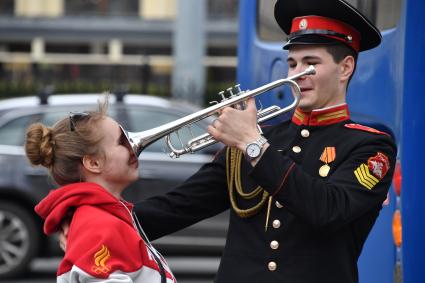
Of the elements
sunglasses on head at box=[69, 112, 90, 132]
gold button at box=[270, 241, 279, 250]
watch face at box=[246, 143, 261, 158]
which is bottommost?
Answer: gold button at box=[270, 241, 279, 250]

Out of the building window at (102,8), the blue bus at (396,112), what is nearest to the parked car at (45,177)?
the blue bus at (396,112)

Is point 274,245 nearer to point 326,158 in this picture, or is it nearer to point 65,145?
point 326,158

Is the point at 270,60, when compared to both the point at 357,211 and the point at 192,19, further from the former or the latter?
the point at 192,19

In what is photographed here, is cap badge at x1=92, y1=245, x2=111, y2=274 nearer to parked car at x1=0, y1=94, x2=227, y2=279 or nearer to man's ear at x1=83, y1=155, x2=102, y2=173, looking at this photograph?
man's ear at x1=83, y1=155, x2=102, y2=173

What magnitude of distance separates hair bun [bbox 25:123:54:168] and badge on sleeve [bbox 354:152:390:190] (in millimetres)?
835

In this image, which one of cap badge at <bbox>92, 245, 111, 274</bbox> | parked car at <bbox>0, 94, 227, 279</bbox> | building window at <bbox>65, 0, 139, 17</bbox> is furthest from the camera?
building window at <bbox>65, 0, 139, 17</bbox>

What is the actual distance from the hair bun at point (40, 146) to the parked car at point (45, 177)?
5619 millimetres

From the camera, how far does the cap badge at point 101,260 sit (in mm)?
2627

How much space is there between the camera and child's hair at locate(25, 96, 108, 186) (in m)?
2.82

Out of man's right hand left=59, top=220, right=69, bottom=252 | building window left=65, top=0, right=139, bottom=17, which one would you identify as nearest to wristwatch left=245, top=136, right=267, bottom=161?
man's right hand left=59, top=220, right=69, bottom=252

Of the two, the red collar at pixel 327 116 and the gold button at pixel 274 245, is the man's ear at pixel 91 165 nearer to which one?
the gold button at pixel 274 245

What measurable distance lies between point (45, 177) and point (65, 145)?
5.88 meters

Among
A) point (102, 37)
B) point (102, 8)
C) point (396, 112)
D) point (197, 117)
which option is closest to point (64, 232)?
point (197, 117)

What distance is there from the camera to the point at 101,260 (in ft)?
8.67
